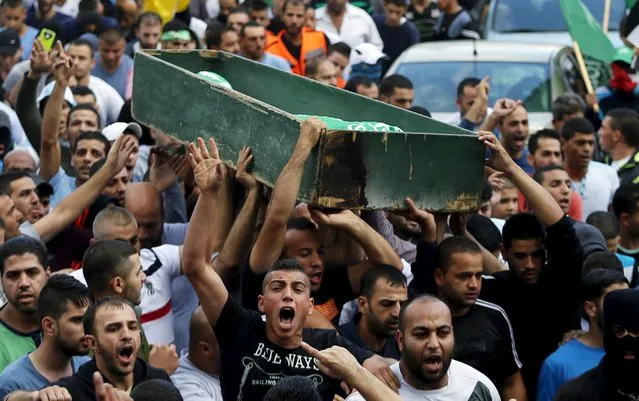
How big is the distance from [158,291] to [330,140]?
169 centimetres

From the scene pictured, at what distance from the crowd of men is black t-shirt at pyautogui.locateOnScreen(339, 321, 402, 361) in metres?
0.01

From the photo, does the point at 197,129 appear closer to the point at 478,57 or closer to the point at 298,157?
the point at 298,157

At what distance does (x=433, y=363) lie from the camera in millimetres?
7645

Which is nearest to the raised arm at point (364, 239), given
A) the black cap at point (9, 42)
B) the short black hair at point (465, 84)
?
the short black hair at point (465, 84)

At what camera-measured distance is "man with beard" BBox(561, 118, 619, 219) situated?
491 inches

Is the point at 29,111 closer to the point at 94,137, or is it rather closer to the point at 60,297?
the point at 94,137

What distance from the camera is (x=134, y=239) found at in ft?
31.0

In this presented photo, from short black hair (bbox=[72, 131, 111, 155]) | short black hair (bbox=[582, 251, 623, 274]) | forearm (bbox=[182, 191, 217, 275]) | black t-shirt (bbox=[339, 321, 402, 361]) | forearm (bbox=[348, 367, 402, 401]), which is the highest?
forearm (bbox=[182, 191, 217, 275])

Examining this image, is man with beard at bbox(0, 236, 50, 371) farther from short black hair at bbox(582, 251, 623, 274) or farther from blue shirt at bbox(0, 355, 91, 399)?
short black hair at bbox(582, 251, 623, 274)

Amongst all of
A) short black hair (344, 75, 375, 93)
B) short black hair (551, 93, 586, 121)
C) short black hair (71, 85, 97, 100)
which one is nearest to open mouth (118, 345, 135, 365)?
short black hair (71, 85, 97, 100)

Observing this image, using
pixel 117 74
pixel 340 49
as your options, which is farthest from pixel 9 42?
pixel 340 49

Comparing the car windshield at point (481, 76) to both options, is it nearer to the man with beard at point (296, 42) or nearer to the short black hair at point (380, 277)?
the man with beard at point (296, 42)

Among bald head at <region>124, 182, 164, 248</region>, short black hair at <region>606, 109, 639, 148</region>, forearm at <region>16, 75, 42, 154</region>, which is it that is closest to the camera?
bald head at <region>124, 182, 164, 248</region>

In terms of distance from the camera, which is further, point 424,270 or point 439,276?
point 424,270
